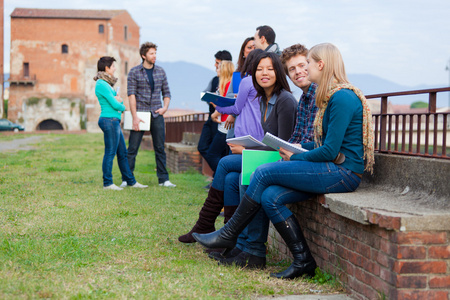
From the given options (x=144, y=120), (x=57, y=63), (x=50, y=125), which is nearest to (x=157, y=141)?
(x=144, y=120)

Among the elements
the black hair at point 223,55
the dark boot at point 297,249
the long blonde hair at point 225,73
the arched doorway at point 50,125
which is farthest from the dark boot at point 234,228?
the arched doorway at point 50,125

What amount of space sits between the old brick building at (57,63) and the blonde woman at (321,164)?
53.0m

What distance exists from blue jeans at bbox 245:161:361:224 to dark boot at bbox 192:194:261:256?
0.07 metres

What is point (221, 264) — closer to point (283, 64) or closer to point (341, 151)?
point (341, 151)

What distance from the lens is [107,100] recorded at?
7.80 meters

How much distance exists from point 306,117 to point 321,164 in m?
0.73

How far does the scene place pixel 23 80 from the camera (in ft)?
179

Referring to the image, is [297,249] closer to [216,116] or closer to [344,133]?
[344,133]

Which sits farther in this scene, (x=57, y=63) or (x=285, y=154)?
(x=57, y=63)

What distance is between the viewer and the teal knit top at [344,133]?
11.3ft

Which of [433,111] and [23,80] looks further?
[23,80]

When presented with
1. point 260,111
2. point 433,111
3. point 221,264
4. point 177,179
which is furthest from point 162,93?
point 433,111

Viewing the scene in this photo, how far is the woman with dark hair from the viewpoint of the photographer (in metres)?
4.33

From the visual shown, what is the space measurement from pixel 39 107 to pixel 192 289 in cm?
5559
